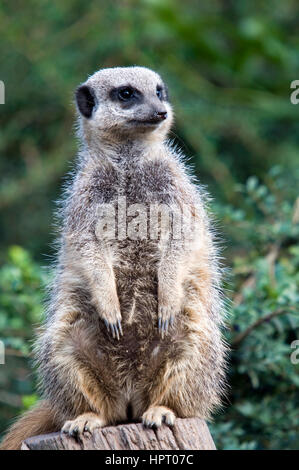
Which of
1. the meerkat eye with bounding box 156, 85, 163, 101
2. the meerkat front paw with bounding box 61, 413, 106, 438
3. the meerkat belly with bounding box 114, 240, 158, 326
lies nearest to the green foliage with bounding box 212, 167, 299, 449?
the meerkat belly with bounding box 114, 240, 158, 326

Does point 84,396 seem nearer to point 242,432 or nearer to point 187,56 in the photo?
point 242,432

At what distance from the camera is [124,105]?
418 cm

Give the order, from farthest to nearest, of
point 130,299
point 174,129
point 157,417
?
1. point 174,129
2. point 130,299
3. point 157,417

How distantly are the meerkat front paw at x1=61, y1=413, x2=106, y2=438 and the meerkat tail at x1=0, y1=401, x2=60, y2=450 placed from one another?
402 mm

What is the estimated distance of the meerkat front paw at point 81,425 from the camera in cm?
341

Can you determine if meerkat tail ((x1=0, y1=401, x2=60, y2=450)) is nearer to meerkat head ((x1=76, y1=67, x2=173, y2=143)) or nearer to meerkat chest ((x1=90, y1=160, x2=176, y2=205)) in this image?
meerkat chest ((x1=90, y1=160, x2=176, y2=205))

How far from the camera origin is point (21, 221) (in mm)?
8484

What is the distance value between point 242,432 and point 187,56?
5278 mm

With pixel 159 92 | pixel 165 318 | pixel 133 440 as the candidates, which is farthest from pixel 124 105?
pixel 133 440

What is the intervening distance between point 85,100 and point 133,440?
1.92 m

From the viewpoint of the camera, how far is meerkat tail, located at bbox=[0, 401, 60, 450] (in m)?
3.95

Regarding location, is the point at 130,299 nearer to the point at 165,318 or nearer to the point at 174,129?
the point at 165,318

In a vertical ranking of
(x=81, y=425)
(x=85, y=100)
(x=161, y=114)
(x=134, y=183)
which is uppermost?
(x=85, y=100)

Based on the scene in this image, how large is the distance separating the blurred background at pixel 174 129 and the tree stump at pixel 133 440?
202 cm
